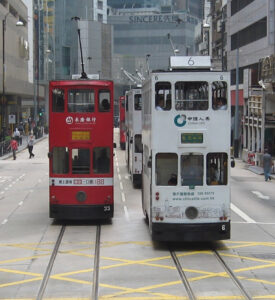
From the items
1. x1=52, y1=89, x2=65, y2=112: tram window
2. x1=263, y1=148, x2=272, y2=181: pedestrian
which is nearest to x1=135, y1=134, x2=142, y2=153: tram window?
x1=263, y1=148, x2=272, y2=181: pedestrian

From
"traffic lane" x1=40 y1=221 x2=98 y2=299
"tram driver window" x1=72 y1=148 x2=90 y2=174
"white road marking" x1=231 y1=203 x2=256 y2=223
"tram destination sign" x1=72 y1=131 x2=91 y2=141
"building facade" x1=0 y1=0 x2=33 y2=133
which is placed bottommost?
"white road marking" x1=231 y1=203 x2=256 y2=223

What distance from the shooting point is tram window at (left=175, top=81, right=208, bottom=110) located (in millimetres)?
16656

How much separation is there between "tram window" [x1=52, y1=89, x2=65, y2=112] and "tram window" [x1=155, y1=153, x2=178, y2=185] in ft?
16.3

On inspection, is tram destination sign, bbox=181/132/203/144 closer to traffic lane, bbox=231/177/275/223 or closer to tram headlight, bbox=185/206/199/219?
tram headlight, bbox=185/206/199/219

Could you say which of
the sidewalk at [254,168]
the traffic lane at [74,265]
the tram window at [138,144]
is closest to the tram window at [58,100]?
the traffic lane at [74,265]

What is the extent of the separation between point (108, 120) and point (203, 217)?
5439 millimetres

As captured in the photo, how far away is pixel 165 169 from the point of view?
16.9 m

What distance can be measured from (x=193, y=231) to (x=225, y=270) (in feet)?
7.28

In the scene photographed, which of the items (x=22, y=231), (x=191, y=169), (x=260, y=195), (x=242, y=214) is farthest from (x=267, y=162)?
(x=191, y=169)

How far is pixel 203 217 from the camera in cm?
1675

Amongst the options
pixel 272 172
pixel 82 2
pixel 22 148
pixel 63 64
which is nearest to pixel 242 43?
pixel 22 148

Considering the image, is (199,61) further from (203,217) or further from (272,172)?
(272,172)

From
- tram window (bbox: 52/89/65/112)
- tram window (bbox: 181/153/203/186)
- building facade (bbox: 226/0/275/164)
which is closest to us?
tram window (bbox: 181/153/203/186)

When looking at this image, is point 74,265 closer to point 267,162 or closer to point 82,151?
point 82,151
